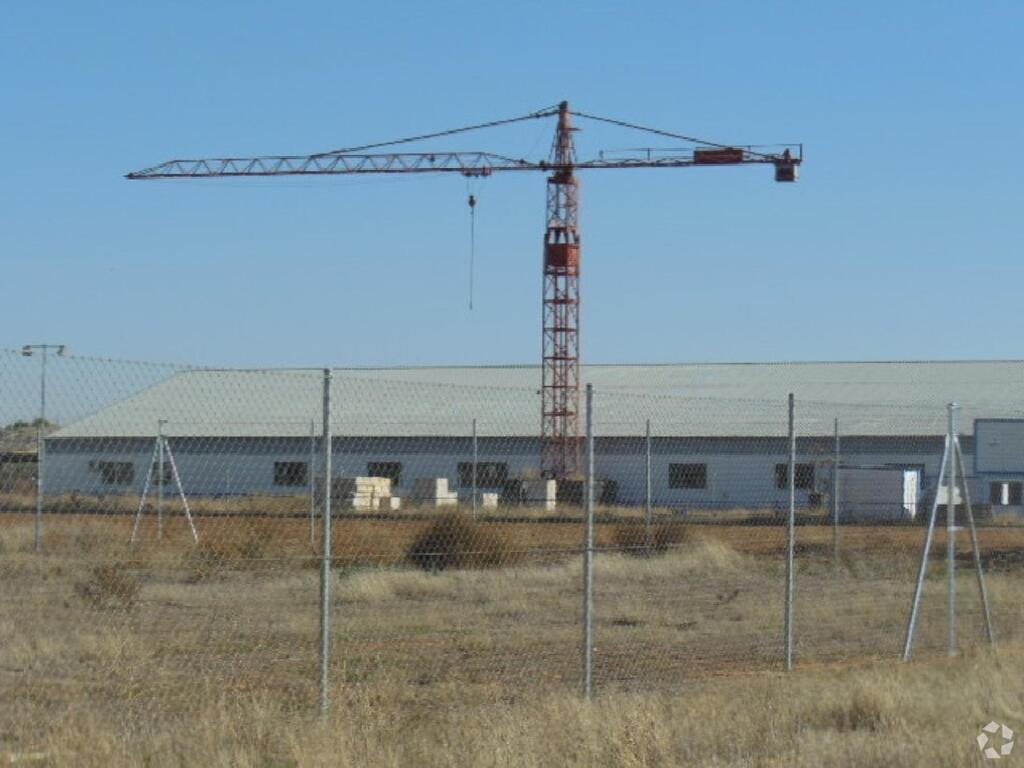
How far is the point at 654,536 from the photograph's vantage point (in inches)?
976

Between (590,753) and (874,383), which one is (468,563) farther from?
(874,383)

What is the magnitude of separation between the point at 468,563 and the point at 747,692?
405 inches

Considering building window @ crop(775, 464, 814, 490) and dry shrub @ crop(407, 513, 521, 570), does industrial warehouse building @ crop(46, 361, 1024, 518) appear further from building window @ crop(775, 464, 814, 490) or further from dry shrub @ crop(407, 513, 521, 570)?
dry shrub @ crop(407, 513, 521, 570)

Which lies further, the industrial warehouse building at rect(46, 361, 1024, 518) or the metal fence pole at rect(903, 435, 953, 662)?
the industrial warehouse building at rect(46, 361, 1024, 518)

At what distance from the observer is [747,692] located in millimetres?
12930

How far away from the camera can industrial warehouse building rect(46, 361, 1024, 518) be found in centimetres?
4541

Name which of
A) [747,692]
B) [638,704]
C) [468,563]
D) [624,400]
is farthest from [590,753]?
[624,400]

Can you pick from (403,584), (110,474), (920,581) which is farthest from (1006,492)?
(110,474)

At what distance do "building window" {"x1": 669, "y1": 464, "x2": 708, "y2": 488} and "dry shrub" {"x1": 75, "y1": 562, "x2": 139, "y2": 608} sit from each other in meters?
39.1

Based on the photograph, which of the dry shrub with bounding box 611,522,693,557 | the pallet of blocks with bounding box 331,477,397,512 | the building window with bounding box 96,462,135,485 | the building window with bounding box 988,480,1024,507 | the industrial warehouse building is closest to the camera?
the building window with bounding box 96,462,135,485

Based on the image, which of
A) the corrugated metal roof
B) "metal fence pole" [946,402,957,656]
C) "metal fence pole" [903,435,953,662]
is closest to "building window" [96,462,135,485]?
"metal fence pole" [903,435,953,662]

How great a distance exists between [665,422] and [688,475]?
6.84 ft

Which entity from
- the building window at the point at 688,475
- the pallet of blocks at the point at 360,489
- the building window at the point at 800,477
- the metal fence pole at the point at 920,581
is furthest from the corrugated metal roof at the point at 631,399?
the metal fence pole at the point at 920,581

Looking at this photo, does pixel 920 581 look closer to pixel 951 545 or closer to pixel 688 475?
pixel 951 545
